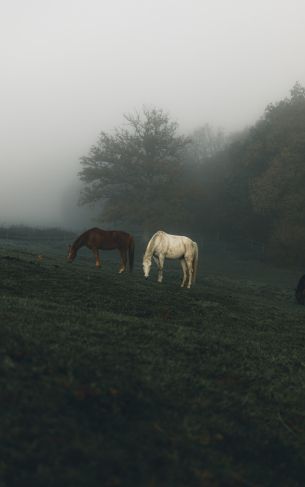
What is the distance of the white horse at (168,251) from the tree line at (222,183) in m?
26.5

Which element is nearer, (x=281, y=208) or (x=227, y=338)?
(x=227, y=338)

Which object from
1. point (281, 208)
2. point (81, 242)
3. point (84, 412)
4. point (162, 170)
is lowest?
point (84, 412)

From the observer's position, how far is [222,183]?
217 ft

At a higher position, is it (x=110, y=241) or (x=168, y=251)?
(x=110, y=241)

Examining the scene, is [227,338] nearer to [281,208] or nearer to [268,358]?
[268,358]

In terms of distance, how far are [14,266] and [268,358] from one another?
1130 centimetres

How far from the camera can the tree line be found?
1908 inches

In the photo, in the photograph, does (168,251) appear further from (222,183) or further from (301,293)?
(222,183)

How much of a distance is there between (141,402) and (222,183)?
61.0 meters

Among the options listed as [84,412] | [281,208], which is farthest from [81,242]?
[281,208]

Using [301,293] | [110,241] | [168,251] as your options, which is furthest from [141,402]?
[301,293]

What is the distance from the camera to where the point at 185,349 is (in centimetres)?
1015

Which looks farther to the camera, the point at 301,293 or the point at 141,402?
the point at 301,293

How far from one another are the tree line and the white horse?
26544mm
